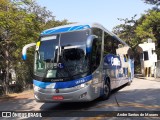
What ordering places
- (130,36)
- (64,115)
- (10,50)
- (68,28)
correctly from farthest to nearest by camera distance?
(130,36)
(10,50)
(68,28)
(64,115)

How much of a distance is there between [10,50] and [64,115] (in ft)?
39.4

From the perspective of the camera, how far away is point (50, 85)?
35.4 ft

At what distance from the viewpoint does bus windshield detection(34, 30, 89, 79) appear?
10820mm

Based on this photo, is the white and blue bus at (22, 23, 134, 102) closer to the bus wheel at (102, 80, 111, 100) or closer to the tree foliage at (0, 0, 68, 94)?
the bus wheel at (102, 80, 111, 100)

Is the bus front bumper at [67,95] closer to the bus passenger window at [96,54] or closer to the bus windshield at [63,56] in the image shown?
the bus windshield at [63,56]

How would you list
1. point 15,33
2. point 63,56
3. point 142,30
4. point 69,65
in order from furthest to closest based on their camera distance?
point 142,30 < point 15,33 < point 63,56 < point 69,65

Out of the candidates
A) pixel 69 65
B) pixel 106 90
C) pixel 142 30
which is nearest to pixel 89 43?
A: pixel 69 65

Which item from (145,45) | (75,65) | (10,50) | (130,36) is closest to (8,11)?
(10,50)

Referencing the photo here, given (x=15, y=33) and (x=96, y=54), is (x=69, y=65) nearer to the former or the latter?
(x=96, y=54)

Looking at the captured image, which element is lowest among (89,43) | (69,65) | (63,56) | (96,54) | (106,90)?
(106,90)

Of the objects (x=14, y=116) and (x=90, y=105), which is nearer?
(x=14, y=116)

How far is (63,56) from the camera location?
1096 cm

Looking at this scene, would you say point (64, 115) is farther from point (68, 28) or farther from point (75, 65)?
point (68, 28)

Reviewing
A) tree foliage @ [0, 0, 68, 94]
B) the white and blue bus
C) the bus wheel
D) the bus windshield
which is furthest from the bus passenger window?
tree foliage @ [0, 0, 68, 94]
